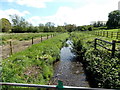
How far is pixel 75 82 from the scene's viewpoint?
673 centimetres

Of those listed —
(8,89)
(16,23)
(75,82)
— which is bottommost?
(75,82)

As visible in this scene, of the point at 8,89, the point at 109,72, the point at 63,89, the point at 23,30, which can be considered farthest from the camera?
the point at 23,30

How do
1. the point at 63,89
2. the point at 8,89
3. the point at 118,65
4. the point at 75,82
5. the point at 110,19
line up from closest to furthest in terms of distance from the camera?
the point at 63,89
the point at 8,89
the point at 118,65
the point at 75,82
the point at 110,19

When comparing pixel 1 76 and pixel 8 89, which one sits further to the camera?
pixel 1 76

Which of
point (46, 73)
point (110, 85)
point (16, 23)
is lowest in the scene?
point (46, 73)

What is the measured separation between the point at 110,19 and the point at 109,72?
73429mm

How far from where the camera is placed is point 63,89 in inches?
63.2

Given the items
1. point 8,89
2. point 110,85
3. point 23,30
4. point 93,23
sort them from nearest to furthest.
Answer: point 8,89
point 110,85
point 23,30
point 93,23

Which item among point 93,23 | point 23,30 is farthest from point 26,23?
point 93,23

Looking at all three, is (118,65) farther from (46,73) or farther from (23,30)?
(23,30)

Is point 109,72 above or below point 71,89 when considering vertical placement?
below

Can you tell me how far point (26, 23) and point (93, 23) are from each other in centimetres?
5805

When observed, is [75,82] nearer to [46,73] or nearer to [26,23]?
[46,73]

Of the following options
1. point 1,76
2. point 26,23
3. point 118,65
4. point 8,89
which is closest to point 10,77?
point 1,76
